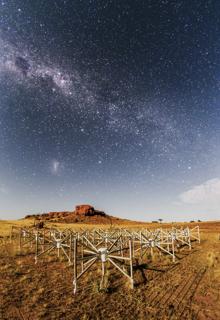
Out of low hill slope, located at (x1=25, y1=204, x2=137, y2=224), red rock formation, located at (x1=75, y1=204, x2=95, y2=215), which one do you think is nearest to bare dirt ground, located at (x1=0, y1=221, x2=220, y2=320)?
low hill slope, located at (x1=25, y1=204, x2=137, y2=224)

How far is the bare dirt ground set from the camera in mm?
8625

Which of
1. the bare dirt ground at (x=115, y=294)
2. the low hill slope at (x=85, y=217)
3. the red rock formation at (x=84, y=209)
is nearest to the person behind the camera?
the bare dirt ground at (x=115, y=294)

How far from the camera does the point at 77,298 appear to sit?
33.2ft

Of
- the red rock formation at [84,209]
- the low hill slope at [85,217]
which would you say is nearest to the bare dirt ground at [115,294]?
the low hill slope at [85,217]

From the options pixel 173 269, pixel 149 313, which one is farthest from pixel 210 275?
pixel 149 313

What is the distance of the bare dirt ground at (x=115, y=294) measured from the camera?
28.3ft

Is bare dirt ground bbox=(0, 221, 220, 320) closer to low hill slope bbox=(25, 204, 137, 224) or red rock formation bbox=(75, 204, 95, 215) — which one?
low hill slope bbox=(25, 204, 137, 224)

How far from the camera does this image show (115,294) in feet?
34.7

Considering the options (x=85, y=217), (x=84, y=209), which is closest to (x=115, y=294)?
(x=85, y=217)

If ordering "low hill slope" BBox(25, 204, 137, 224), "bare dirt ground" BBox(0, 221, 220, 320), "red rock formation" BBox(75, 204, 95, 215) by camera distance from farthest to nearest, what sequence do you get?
"red rock formation" BBox(75, 204, 95, 215)
"low hill slope" BBox(25, 204, 137, 224)
"bare dirt ground" BBox(0, 221, 220, 320)

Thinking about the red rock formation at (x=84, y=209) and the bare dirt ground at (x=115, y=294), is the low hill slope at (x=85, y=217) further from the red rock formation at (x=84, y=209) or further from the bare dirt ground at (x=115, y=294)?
the bare dirt ground at (x=115, y=294)

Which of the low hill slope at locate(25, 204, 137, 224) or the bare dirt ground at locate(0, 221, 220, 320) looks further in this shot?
the low hill slope at locate(25, 204, 137, 224)

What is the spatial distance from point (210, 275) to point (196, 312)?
5.41m

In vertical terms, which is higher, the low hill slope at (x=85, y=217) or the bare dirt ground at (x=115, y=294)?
the low hill slope at (x=85, y=217)
